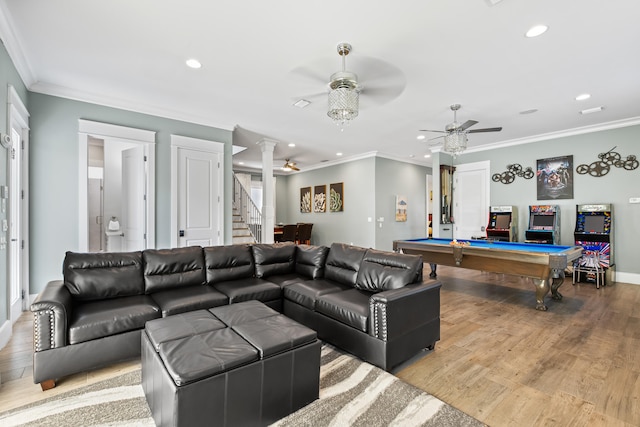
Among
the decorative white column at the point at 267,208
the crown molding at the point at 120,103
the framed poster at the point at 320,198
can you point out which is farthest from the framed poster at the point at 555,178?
the crown molding at the point at 120,103

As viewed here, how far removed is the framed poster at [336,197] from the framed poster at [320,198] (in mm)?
283

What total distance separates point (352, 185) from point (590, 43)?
576cm

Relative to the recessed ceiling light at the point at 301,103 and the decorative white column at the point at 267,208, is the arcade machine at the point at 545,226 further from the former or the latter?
the decorative white column at the point at 267,208

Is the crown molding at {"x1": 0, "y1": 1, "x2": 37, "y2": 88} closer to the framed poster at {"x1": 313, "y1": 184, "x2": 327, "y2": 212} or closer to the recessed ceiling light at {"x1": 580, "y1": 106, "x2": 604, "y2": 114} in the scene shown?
the framed poster at {"x1": 313, "y1": 184, "x2": 327, "y2": 212}

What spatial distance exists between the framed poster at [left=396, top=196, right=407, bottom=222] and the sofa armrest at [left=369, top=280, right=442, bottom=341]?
18.5 ft

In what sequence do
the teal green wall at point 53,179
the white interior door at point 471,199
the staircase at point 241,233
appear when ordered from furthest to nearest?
the white interior door at point 471,199 < the staircase at point 241,233 < the teal green wall at point 53,179

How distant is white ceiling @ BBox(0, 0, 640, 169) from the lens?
2.34 meters

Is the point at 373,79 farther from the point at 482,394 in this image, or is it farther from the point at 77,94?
the point at 77,94

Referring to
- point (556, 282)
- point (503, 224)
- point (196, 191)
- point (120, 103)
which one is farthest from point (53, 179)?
point (503, 224)

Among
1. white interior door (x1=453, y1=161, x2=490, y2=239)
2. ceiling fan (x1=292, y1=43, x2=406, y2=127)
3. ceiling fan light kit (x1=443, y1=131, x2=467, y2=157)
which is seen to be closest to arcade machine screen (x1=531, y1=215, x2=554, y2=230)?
white interior door (x1=453, y1=161, x2=490, y2=239)

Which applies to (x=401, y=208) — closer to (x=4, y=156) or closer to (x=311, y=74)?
(x=311, y=74)

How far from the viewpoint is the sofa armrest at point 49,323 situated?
199cm

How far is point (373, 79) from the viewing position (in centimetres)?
348

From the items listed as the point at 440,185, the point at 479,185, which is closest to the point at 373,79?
Result: the point at 440,185
